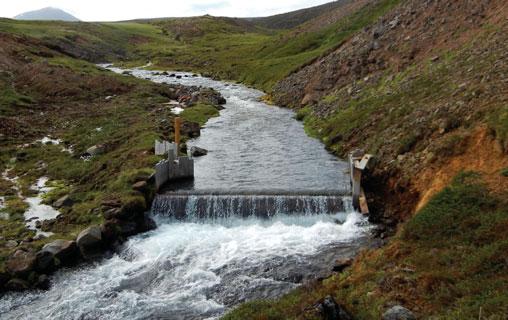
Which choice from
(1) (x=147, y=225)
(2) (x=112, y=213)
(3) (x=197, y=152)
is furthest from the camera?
(3) (x=197, y=152)

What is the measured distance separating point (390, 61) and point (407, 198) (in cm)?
2845

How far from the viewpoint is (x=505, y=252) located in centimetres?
1573

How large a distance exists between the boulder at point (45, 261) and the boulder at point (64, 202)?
7482 mm

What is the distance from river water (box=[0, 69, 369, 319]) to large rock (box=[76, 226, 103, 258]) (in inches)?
45.1

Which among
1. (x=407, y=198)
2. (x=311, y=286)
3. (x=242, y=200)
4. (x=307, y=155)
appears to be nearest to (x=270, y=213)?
(x=242, y=200)

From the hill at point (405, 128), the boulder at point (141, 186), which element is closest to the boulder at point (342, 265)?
the hill at point (405, 128)

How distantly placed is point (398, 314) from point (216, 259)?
1095 cm

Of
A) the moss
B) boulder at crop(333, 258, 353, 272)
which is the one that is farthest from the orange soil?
boulder at crop(333, 258, 353, 272)

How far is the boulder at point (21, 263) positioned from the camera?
22312 mm

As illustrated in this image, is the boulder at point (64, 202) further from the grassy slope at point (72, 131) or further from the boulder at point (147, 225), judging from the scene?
the boulder at point (147, 225)

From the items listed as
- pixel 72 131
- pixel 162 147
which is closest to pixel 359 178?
pixel 162 147

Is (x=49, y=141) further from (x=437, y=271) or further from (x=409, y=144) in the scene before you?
(x=437, y=271)

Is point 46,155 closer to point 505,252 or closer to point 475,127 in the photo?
point 475,127

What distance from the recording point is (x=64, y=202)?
30.6 m
